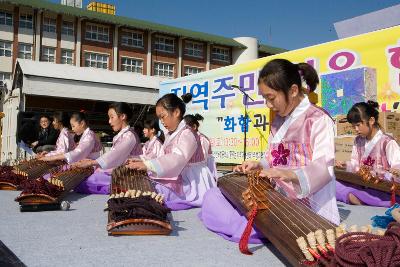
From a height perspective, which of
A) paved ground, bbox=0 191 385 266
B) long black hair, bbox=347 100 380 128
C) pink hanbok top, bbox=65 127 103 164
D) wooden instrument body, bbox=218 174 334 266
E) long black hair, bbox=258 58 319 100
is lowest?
paved ground, bbox=0 191 385 266

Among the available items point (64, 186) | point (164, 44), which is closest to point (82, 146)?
point (64, 186)

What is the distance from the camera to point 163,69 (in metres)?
27.0

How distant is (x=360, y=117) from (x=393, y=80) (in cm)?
160

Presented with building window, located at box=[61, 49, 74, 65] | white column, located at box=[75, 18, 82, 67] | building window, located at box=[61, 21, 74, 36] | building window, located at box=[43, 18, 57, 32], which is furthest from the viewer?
white column, located at box=[75, 18, 82, 67]

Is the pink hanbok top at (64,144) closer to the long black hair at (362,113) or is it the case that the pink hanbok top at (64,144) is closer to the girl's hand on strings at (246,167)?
the long black hair at (362,113)

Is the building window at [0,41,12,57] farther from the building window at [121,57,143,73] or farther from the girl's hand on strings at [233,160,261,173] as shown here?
the girl's hand on strings at [233,160,261,173]

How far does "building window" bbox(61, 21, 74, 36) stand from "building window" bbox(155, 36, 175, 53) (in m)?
5.48

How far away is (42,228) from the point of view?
2855 millimetres

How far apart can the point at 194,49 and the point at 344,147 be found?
23.0 m

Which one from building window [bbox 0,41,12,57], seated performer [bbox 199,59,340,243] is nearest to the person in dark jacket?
seated performer [bbox 199,59,340,243]

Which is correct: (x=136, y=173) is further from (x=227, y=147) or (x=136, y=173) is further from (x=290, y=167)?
(x=227, y=147)

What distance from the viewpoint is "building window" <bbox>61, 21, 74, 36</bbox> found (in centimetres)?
→ 2347

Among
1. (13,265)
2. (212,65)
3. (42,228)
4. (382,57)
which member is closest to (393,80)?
(382,57)

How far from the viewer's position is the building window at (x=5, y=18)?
2177 centimetres
